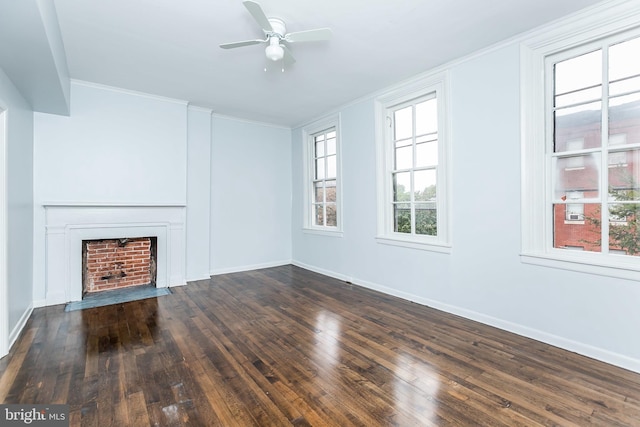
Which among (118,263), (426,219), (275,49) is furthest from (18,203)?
(426,219)

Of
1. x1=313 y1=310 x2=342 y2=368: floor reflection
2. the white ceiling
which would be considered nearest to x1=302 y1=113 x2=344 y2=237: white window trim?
the white ceiling

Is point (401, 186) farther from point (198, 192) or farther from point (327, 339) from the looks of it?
point (198, 192)

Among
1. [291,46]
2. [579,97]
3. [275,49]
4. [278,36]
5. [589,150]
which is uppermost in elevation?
[291,46]

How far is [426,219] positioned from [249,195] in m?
3.13

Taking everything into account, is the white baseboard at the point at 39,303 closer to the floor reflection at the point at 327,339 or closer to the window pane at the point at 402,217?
the floor reflection at the point at 327,339

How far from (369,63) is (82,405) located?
3.69 metres

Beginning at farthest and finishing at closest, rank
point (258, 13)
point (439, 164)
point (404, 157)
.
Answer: point (404, 157)
point (439, 164)
point (258, 13)

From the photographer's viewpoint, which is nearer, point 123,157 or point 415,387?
point 415,387

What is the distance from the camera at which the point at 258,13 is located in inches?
85.8

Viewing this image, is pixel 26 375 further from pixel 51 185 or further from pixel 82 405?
pixel 51 185

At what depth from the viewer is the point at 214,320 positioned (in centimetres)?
321

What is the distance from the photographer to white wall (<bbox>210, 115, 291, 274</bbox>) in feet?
17.1

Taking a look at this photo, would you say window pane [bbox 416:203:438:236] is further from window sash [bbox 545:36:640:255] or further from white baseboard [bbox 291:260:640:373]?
window sash [bbox 545:36:640:255]

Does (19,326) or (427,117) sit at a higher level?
(427,117)
